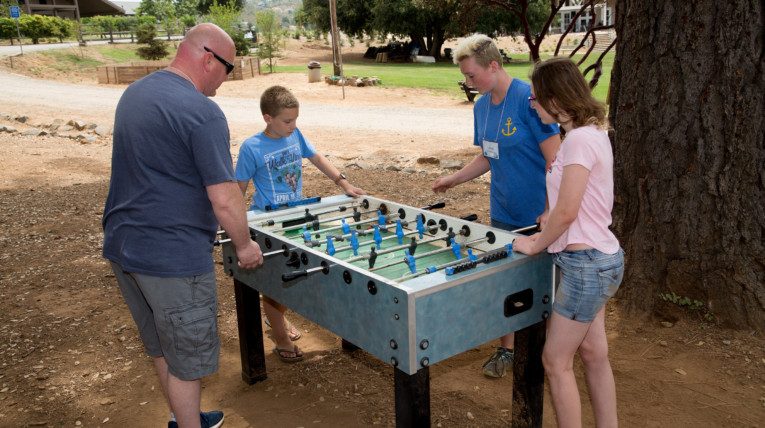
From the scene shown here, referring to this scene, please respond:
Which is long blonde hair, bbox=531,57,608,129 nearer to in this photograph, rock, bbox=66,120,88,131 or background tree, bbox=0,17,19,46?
rock, bbox=66,120,88,131

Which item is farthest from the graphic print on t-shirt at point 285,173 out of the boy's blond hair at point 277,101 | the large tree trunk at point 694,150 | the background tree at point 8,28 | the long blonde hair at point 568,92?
the background tree at point 8,28

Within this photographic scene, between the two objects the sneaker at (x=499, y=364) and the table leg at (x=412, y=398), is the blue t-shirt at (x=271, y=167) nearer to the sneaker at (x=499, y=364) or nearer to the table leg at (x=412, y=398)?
the sneaker at (x=499, y=364)

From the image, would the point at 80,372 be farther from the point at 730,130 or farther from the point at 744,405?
the point at 730,130

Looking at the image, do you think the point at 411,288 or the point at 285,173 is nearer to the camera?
the point at 411,288

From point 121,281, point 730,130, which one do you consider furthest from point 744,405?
point 121,281

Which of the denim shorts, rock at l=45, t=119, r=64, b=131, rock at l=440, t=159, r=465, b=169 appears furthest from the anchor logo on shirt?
rock at l=45, t=119, r=64, b=131

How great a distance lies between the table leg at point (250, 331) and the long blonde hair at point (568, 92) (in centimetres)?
218

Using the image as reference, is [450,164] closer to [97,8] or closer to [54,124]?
[54,124]

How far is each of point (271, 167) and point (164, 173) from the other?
58.0 inches

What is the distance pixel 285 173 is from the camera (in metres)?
4.25

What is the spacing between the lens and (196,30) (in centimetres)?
287

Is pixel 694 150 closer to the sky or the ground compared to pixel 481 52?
closer to the ground

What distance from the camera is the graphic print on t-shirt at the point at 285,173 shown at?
4.16 metres

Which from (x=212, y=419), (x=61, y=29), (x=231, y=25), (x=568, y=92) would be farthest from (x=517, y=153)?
(x=61, y=29)
